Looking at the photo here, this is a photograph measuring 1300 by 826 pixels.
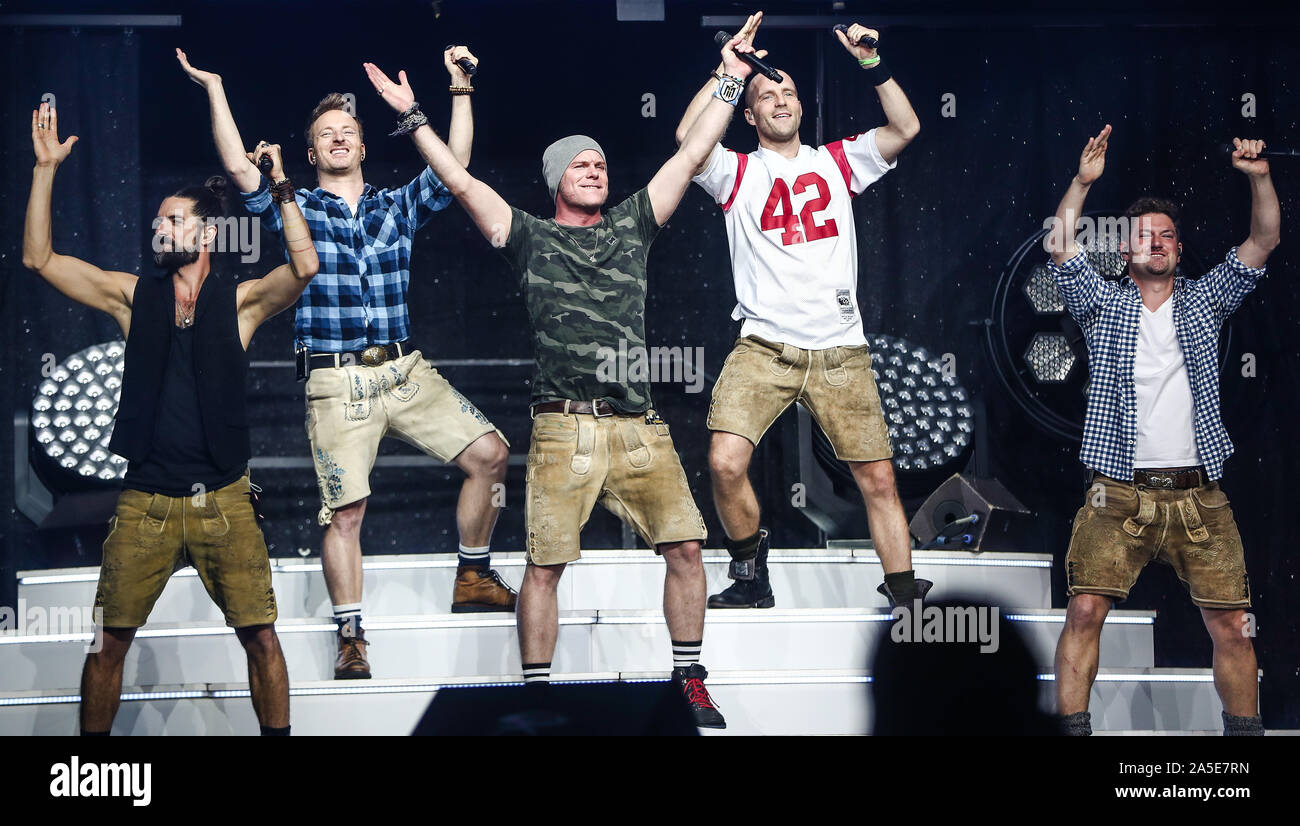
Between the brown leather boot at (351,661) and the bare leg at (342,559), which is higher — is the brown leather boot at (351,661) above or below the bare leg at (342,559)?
below

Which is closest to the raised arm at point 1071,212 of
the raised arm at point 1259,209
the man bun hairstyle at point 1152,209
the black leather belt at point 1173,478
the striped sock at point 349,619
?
the man bun hairstyle at point 1152,209

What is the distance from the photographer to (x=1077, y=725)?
4258mm

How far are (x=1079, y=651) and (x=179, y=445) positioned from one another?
2.73 m

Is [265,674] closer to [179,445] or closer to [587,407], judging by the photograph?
[179,445]

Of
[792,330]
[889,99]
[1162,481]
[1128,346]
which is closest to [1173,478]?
[1162,481]

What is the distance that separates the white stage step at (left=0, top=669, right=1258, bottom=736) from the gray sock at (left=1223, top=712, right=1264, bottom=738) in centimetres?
15

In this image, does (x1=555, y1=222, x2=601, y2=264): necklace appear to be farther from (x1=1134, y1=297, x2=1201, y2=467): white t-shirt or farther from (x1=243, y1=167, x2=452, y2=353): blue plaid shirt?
(x1=1134, y1=297, x2=1201, y2=467): white t-shirt

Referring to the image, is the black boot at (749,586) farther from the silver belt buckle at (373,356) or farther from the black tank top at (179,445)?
the black tank top at (179,445)

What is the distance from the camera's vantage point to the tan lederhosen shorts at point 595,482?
163 inches

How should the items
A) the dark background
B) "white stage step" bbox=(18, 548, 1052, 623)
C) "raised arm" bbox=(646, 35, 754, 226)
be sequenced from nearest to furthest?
"raised arm" bbox=(646, 35, 754, 226)
"white stage step" bbox=(18, 548, 1052, 623)
the dark background

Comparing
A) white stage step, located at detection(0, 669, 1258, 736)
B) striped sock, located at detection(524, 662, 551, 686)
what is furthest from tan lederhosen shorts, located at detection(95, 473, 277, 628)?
striped sock, located at detection(524, 662, 551, 686)

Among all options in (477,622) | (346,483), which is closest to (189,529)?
(346,483)

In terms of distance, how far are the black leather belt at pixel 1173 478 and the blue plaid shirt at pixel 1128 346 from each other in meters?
0.03

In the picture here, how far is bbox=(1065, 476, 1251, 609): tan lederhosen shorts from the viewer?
4.34 meters
